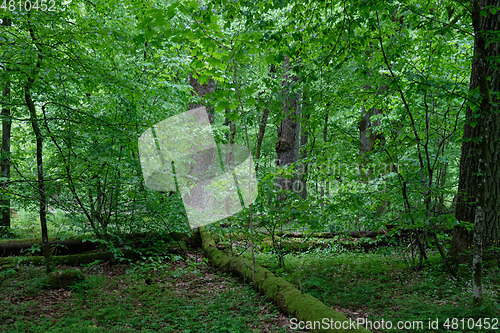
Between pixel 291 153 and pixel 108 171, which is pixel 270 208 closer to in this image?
pixel 108 171

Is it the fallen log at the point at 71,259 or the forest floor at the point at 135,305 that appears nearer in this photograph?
the forest floor at the point at 135,305

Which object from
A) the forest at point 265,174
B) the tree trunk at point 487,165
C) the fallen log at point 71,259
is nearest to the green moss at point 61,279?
the forest at point 265,174

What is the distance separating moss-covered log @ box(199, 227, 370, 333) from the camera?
333cm

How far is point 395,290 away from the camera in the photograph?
4.47 m

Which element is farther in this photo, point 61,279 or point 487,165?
point 61,279

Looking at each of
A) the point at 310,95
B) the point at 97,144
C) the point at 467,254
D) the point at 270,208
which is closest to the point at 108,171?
the point at 97,144

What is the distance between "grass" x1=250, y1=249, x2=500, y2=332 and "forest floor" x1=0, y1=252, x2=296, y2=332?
0.93 metres

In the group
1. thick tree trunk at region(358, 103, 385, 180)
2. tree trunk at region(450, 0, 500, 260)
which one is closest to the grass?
tree trunk at region(450, 0, 500, 260)

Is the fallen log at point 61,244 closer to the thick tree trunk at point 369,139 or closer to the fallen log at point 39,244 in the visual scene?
the fallen log at point 39,244

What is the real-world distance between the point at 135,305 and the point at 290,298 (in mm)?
2672

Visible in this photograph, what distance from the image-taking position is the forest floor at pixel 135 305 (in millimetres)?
3916

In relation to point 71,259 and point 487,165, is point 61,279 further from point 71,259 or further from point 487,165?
point 487,165

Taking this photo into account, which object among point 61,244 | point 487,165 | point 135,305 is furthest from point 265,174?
point 61,244

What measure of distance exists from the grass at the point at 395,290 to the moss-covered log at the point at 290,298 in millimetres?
274
